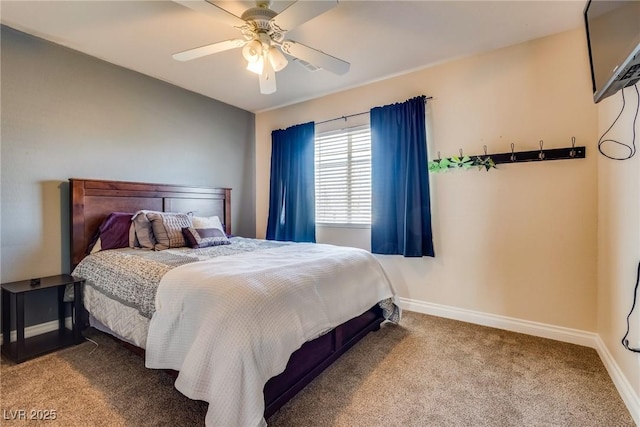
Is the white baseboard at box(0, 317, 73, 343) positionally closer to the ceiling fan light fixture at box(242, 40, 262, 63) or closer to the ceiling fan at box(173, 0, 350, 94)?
the ceiling fan at box(173, 0, 350, 94)

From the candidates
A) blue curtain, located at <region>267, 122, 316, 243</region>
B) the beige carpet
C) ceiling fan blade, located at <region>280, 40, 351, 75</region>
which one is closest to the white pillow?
blue curtain, located at <region>267, 122, 316, 243</region>

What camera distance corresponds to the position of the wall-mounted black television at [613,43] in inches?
52.1

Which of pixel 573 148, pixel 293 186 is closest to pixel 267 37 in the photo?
pixel 293 186

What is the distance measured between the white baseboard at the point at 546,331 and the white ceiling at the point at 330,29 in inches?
99.7

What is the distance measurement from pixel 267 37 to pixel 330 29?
69cm

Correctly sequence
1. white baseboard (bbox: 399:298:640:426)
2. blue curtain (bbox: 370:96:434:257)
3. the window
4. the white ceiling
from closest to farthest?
1. white baseboard (bbox: 399:298:640:426)
2. the white ceiling
3. blue curtain (bbox: 370:96:434:257)
4. the window

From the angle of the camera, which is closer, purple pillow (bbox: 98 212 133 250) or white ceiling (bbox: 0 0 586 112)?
white ceiling (bbox: 0 0 586 112)

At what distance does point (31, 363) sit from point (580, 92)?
4739 mm

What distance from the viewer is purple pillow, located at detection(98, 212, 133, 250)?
271 cm

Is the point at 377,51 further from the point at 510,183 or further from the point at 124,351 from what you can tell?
the point at 124,351

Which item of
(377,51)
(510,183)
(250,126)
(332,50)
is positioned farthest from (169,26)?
(510,183)

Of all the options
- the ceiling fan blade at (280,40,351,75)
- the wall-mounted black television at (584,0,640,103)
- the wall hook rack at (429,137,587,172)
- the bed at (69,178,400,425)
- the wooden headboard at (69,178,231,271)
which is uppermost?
the ceiling fan blade at (280,40,351,75)

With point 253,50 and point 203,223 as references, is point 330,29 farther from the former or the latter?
point 203,223

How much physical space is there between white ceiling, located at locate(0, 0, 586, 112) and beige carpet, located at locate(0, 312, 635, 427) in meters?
2.61
